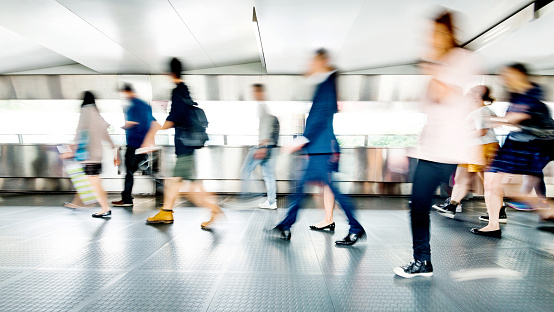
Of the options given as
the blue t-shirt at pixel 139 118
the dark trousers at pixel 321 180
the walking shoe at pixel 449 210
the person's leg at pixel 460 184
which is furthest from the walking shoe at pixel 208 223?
the person's leg at pixel 460 184

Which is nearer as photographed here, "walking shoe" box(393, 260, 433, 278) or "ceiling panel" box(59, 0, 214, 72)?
"walking shoe" box(393, 260, 433, 278)

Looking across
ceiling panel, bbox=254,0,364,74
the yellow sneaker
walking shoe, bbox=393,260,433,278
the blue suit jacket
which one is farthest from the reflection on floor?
ceiling panel, bbox=254,0,364,74

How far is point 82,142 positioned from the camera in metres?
4.06

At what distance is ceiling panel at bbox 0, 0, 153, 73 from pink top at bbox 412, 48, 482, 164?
494 centimetres

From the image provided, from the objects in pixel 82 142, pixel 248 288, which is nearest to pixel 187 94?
pixel 82 142

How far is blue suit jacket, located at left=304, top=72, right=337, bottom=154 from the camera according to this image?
104 inches

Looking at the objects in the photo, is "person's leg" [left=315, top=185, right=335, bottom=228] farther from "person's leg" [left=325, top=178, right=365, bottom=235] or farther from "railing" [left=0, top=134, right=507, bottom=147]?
"railing" [left=0, top=134, right=507, bottom=147]

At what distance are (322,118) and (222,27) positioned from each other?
355cm

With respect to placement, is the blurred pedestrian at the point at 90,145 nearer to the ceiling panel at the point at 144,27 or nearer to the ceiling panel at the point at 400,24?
the ceiling panel at the point at 144,27

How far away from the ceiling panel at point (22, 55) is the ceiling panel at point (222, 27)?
336 cm

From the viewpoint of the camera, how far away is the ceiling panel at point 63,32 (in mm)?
4078

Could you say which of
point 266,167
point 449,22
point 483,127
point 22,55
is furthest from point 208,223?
point 22,55

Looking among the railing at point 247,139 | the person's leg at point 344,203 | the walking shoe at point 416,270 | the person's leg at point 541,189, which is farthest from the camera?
the railing at point 247,139

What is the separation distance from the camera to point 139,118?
438cm
